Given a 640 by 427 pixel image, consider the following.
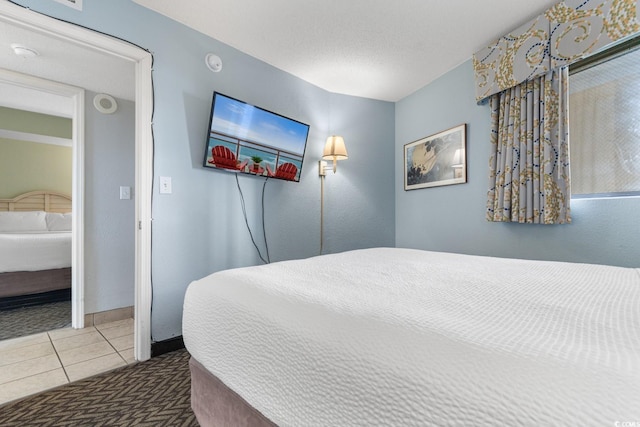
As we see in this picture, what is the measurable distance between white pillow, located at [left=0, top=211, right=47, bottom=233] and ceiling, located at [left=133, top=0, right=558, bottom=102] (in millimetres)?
3939

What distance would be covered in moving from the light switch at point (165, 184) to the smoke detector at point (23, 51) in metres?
1.43

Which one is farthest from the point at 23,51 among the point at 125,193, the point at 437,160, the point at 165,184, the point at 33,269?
the point at 437,160

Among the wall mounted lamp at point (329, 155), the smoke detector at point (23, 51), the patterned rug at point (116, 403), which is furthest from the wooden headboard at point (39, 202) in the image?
the wall mounted lamp at point (329, 155)

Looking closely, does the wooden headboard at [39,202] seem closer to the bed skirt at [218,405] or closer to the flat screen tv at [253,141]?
the flat screen tv at [253,141]

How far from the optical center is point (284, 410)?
0.65 m

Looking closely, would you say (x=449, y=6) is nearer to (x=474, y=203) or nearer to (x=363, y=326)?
(x=474, y=203)

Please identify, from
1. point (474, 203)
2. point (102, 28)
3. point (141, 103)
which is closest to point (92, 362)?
point (141, 103)

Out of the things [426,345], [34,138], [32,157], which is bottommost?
[426,345]

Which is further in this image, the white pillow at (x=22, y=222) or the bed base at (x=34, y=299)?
the white pillow at (x=22, y=222)

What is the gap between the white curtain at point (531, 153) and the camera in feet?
6.08

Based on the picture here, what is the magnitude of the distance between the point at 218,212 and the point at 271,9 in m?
1.56

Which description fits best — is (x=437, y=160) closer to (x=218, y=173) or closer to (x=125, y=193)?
(x=218, y=173)

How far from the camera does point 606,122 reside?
68.2 inches

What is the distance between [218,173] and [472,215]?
231 centimetres
